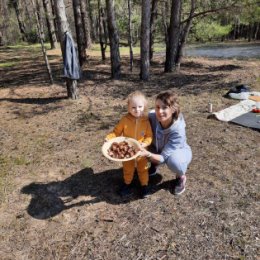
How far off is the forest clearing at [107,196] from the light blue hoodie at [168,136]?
0.68 m

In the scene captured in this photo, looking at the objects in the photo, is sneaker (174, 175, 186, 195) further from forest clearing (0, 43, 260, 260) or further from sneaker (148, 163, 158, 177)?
sneaker (148, 163, 158, 177)

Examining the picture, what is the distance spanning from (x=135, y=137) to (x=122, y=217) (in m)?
0.97

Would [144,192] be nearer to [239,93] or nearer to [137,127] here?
[137,127]

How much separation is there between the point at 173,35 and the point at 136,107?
858cm

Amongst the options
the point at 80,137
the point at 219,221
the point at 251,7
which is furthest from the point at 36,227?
the point at 251,7

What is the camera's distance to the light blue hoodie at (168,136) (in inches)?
139

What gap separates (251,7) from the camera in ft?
36.1

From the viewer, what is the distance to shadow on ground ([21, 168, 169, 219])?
3.81m

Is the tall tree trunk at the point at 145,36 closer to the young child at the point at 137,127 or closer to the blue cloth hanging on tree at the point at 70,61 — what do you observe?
the blue cloth hanging on tree at the point at 70,61

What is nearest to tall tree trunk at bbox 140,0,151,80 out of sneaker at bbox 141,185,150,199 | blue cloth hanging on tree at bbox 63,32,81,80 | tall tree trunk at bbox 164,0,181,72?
tall tree trunk at bbox 164,0,181,72

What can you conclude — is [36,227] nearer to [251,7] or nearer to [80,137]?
[80,137]

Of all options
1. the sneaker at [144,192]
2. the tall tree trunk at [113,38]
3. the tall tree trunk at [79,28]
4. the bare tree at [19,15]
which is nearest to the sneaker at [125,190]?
the sneaker at [144,192]

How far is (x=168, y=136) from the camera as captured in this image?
3602 millimetres

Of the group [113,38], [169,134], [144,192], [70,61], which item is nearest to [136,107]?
[169,134]
